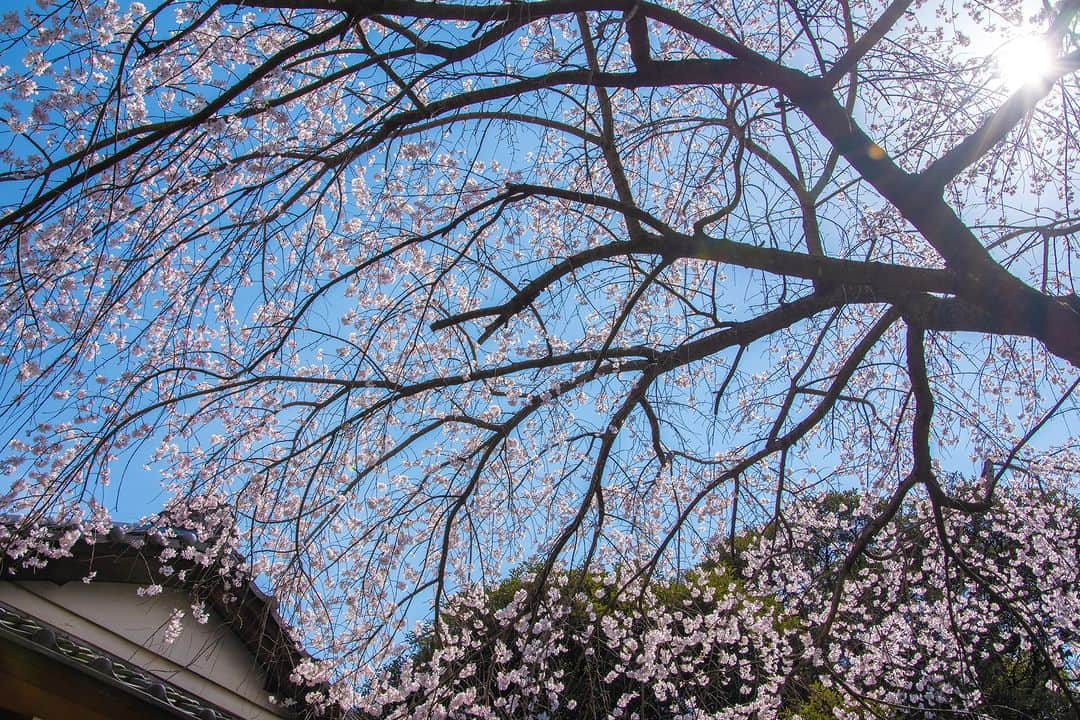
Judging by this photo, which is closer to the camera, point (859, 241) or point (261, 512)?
point (261, 512)

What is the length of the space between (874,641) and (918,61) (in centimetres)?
582

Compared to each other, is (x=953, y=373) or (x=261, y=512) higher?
(x=953, y=373)

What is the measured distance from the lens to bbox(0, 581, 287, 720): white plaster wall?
4777mm

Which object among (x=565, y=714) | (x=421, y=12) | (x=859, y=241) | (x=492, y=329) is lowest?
(x=565, y=714)

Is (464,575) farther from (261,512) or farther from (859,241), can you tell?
(859,241)

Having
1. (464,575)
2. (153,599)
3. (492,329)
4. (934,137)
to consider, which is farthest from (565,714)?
(934,137)

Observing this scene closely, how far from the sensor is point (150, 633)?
5.23m

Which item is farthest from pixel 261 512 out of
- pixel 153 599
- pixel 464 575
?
pixel 153 599

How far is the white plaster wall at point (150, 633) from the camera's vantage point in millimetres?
4777

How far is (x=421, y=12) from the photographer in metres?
3.19

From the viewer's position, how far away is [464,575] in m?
5.08

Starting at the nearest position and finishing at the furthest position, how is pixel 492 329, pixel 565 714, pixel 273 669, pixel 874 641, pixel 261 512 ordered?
pixel 492 329 → pixel 261 512 → pixel 273 669 → pixel 874 641 → pixel 565 714

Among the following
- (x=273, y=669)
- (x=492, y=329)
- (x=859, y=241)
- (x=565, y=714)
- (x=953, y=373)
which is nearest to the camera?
(x=492, y=329)

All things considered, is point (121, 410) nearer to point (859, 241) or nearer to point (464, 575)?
point (464, 575)
